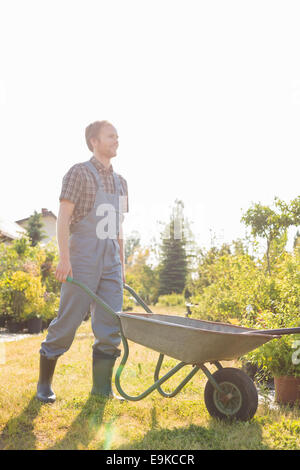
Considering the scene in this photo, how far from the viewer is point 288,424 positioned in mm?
2188

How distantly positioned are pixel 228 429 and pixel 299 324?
0.95 meters

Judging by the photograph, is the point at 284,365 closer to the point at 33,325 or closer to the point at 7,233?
the point at 33,325

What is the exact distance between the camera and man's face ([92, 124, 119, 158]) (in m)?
2.76

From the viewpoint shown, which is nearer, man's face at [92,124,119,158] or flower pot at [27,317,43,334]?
man's face at [92,124,119,158]

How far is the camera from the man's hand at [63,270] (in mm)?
2479

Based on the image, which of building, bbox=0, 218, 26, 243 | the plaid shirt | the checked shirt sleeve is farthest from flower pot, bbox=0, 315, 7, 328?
building, bbox=0, 218, 26, 243

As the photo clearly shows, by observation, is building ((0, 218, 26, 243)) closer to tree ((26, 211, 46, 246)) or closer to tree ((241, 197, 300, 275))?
tree ((26, 211, 46, 246))

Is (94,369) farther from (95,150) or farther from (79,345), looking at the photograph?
(79,345)

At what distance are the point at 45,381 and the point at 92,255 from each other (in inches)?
34.0

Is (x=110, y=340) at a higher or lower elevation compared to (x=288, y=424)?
higher

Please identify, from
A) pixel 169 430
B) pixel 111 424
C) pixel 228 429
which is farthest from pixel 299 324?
pixel 111 424

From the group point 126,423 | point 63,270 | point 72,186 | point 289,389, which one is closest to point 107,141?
point 72,186
